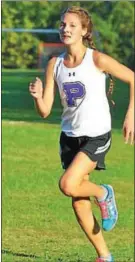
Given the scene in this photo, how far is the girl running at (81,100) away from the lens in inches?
272

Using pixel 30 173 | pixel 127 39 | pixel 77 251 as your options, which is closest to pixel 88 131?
pixel 77 251

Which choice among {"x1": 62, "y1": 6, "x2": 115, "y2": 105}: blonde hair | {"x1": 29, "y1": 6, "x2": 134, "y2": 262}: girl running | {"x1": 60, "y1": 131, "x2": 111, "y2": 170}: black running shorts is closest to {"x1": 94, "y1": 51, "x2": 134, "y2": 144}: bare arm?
{"x1": 29, "y1": 6, "x2": 134, "y2": 262}: girl running

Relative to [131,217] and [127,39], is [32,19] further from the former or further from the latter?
[131,217]

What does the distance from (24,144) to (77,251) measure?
10626mm

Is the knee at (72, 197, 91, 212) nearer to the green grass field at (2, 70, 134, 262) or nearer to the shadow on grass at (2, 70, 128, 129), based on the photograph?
the green grass field at (2, 70, 134, 262)

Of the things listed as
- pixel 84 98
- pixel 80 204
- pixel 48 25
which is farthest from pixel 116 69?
pixel 48 25

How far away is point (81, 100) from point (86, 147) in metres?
0.36

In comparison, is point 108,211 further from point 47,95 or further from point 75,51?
point 75,51

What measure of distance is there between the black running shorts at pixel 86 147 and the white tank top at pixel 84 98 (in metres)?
0.05

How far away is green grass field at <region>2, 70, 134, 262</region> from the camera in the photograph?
8031 millimetres

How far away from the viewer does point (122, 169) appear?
15133 millimetres

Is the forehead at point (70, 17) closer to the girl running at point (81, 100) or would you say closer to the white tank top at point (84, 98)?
the girl running at point (81, 100)

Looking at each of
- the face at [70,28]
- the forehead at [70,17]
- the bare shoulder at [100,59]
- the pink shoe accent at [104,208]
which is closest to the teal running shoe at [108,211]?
the pink shoe accent at [104,208]

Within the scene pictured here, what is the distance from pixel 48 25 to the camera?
69250mm
